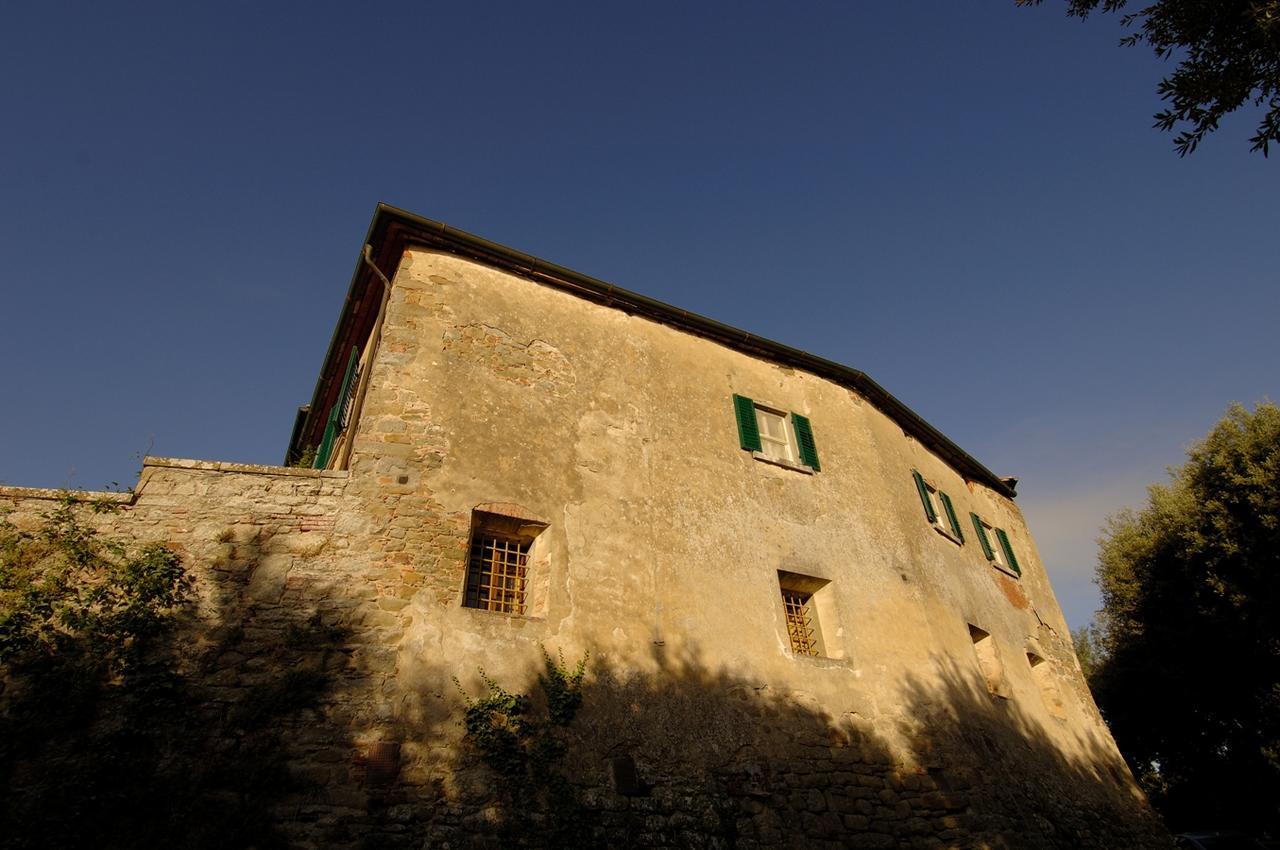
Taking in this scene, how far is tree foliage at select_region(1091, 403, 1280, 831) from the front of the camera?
1461 centimetres

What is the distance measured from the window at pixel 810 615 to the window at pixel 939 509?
12.4 feet

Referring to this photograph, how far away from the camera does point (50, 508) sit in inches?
245

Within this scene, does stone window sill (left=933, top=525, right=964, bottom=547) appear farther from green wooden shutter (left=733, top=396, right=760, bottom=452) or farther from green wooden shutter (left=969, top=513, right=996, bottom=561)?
green wooden shutter (left=733, top=396, right=760, bottom=452)

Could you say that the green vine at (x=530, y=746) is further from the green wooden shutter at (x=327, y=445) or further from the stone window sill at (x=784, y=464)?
the green wooden shutter at (x=327, y=445)

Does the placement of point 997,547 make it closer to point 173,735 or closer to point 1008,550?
point 1008,550

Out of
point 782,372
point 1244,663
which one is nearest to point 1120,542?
point 1244,663

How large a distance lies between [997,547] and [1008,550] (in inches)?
18.8

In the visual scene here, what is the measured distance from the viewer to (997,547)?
1517 centimetres

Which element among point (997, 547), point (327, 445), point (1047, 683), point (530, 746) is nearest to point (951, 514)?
point (997, 547)

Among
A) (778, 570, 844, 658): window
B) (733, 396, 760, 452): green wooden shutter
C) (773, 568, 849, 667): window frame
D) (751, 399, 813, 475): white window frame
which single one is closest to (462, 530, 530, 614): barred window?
(773, 568, 849, 667): window frame

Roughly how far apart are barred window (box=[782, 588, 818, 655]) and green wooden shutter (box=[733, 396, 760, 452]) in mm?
2208

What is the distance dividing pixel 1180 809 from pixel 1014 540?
38.4 feet

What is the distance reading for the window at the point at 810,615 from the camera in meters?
9.22

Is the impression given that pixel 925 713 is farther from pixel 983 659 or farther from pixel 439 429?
pixel 439 429
